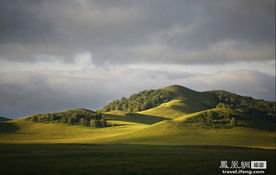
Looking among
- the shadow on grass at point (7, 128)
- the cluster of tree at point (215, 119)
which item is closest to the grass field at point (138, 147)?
the shadow on grass at point (7, 128)

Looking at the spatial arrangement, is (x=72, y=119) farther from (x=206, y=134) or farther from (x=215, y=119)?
(x=206, y=134)

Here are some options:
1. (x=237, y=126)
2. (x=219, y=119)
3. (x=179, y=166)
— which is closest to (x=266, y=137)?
(x=237, y=126)

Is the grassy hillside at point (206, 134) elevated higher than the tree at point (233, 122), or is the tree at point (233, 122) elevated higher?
the tree at point (233, 122)

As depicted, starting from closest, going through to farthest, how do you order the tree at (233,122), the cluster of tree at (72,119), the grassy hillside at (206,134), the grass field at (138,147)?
the grass field at (138,147)
the grassy hillside at (206,134)
the tree at (233,122)
the cluster of tree at (72,119)

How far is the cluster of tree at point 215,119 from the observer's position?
115375mm

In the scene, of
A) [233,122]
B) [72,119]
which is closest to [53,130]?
[72,119]

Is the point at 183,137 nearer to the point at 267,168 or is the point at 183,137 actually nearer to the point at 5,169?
the point at 267,168

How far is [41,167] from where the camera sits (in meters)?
37.7

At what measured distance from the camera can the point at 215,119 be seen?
394ft

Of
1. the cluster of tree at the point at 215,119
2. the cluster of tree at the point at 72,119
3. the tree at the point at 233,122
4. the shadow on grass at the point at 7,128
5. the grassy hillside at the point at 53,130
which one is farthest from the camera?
the cluster of tree at the point at 72,119

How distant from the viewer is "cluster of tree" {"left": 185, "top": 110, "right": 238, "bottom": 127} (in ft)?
379

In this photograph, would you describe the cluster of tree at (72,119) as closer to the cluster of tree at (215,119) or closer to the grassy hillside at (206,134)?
the grassy hillside at (206,134)

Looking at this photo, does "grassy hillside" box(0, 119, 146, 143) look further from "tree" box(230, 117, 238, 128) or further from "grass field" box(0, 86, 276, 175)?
"tree" box(230, 117, 238, 128)

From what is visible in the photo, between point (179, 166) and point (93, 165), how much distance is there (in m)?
12.0
